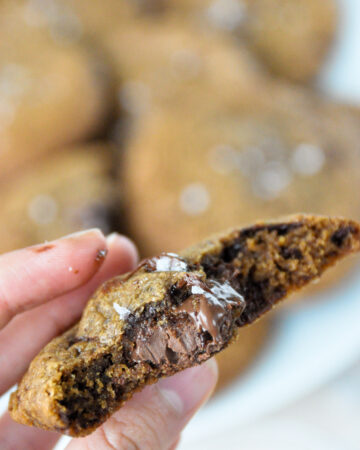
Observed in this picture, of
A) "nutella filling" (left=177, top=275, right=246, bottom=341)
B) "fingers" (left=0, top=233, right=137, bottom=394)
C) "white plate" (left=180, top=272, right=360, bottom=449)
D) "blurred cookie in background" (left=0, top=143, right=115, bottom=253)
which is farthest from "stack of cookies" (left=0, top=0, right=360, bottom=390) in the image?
"nutella filling" (left=177, top=275, right=246, bottom=341)

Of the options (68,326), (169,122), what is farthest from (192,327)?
(169,122)

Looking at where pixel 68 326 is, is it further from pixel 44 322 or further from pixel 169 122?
pixel 169 122

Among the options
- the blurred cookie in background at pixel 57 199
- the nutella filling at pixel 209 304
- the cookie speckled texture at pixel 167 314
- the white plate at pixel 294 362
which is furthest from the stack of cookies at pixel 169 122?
the nutella filling at pixel 209 304

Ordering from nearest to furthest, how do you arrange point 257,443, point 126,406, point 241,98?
point 126,406, point 257,443, point 241,98

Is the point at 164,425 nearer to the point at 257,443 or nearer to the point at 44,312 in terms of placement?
the point at 44,312

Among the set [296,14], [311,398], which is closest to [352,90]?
[296,14]

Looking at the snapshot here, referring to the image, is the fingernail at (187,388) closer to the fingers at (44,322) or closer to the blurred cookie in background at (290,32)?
the fingers at (44,322)
